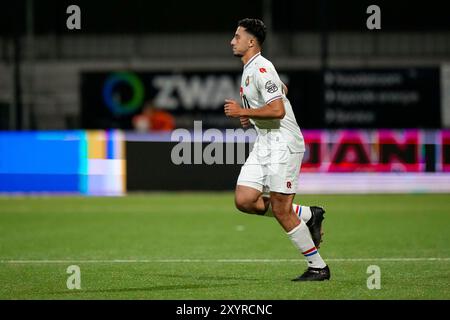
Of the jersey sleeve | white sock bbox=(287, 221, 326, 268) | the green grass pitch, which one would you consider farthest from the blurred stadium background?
the jersey sleeve

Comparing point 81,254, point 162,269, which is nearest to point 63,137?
point 81,254

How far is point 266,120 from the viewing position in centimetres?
887

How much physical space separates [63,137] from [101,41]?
8251mm

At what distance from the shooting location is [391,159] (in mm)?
21891

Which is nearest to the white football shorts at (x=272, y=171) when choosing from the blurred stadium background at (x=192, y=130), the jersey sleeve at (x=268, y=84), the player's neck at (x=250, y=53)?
the jersey sleeve at (x=268, y=84)

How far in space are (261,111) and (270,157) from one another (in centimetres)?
46

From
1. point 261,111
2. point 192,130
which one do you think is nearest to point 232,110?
point 261,111

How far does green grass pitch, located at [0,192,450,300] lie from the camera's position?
8.48m

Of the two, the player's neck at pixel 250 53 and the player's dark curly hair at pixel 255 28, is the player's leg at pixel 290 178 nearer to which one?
the player's neck at pixel 250 53

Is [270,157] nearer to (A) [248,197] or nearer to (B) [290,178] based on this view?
(B) [290,178]

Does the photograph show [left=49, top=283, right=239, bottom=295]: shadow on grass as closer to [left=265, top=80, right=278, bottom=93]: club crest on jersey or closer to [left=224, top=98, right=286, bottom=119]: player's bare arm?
[left=224, top=98, right=286, bottom=119]: player's bare arm

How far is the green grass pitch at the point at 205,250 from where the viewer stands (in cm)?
848

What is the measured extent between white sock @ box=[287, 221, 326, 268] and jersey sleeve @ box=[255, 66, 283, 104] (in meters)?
1.15

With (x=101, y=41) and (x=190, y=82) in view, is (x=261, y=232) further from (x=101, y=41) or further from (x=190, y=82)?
(x=101, y=41)
